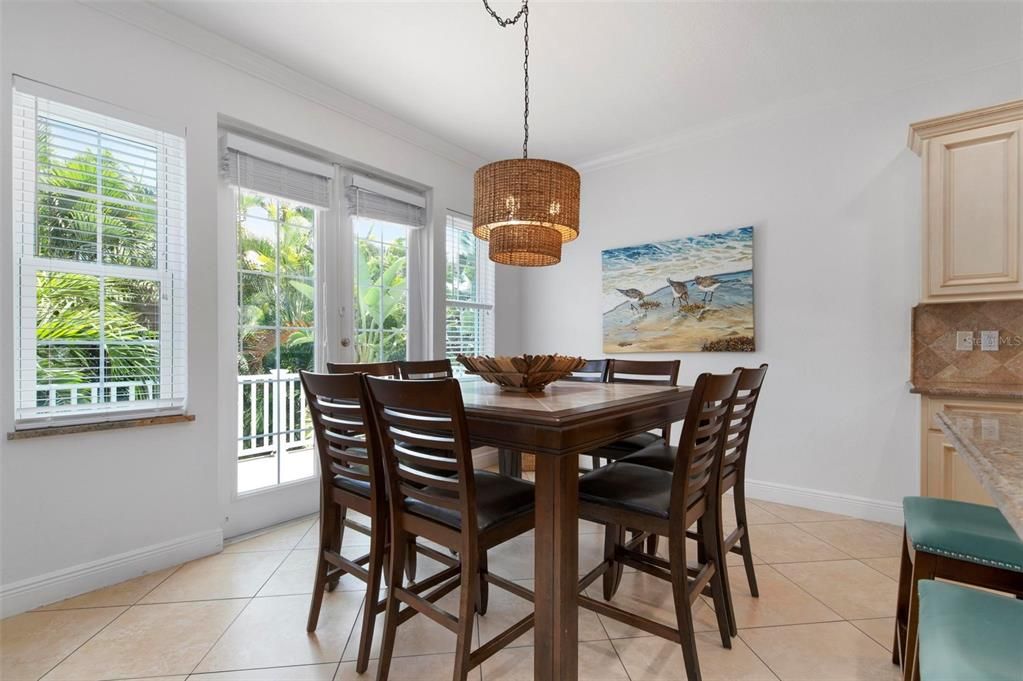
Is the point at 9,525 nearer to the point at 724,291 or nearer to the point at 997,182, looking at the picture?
the point at 724,291

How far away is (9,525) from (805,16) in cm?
418

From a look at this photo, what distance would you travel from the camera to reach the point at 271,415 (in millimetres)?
2781

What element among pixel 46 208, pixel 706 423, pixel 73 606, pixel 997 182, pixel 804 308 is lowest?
pixel 73 606

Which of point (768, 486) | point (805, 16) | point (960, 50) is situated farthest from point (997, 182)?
point (768, 486)

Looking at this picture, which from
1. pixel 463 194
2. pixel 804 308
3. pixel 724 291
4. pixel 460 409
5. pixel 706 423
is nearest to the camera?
pixel 460 409

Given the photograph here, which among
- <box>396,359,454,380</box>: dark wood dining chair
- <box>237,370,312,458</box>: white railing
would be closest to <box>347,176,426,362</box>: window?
<box>237,370,312,458</box>: white railing

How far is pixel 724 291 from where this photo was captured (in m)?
3.30

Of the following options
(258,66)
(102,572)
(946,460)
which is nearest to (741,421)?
(946,460)

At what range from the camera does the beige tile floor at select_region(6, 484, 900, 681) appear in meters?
1.51

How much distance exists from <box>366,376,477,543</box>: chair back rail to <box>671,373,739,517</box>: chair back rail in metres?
0.63

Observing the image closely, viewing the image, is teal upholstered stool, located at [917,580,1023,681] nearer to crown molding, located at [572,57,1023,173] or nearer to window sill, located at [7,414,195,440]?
crown molding, located at [572,57,1023,173]

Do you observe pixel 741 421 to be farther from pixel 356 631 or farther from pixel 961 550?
pixel 356 631

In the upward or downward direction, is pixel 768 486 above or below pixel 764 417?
below

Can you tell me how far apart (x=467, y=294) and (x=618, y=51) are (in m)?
2.17
